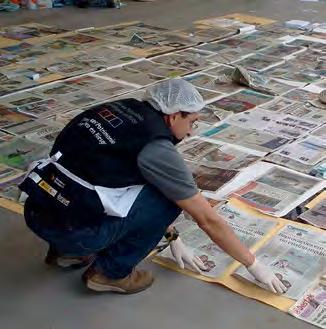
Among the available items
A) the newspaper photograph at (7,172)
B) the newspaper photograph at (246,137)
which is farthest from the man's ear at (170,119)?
the newspaper photograph at (246,137)

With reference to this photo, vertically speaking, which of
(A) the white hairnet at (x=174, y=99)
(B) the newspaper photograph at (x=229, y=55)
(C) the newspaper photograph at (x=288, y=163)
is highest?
(A) the white hairnet at (x=174, y=99)

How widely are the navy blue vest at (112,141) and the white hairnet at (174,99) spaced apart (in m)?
0.02

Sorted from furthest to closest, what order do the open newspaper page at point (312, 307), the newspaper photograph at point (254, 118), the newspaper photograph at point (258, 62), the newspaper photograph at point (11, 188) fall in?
the newspaper photograph at point (258, 62)
the newspaper photograph at point (254, 118)
the newspaper photograph at point (11, 188)
the open newspaper page at point (312, 307)

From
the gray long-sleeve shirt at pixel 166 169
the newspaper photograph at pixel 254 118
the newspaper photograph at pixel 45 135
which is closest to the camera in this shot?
the gray long-sleeve shirt at pixel 166 169

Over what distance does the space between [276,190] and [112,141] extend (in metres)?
0.85

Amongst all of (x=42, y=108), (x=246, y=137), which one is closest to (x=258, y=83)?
(x=246, y=137)

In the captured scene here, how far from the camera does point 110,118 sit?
4.81ft

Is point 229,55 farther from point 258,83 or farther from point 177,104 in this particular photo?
point 177,104

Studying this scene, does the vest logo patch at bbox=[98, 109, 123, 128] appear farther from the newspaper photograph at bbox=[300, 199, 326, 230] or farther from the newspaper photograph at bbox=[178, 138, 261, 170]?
the newspaper photograph at bbox=[178, 138, 261, 170]

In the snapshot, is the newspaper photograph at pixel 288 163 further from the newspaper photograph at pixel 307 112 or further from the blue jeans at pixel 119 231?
the blue jeans at pixel 119 231

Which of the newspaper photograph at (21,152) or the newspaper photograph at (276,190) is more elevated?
the newspaper photograph at (276,190)

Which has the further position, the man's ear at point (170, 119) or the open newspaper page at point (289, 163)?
the open newspaper page at point (289, 163)

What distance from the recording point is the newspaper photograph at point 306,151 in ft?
7.79

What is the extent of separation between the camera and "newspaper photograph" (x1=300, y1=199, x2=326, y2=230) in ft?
6.38
